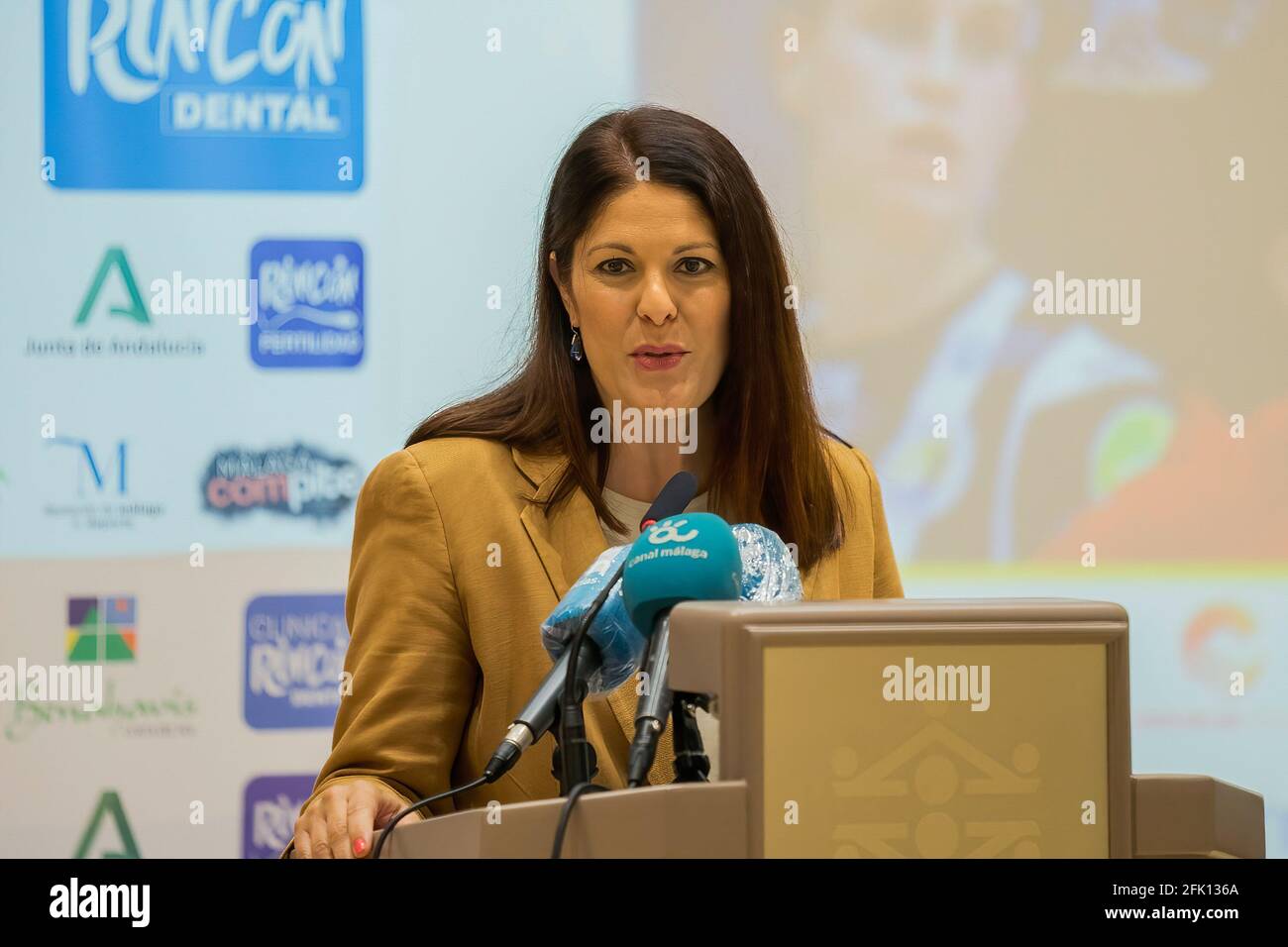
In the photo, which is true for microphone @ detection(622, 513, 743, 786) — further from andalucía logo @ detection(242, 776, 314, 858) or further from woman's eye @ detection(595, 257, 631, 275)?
andalucía logo @ detection(242, 776, 314, 858)

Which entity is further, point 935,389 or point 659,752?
point 935,389

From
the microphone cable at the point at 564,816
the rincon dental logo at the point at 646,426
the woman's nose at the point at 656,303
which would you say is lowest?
the microphone cable at the point at 564,816

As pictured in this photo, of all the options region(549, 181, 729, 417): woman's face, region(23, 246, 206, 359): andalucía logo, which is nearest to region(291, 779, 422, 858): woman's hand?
region(549, 181, 729, 417): woman's face

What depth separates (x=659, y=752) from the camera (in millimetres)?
Result: 1708

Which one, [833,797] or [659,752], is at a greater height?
[833,797]

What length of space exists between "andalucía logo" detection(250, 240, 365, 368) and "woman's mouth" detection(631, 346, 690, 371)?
126 cm

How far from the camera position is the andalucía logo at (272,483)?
2963 mm

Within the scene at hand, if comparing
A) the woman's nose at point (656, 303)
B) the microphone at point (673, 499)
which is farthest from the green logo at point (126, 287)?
the microphone at point (673, 499)

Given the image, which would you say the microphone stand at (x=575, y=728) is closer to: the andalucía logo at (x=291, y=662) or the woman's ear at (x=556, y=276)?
the woman's ear at (x=556, y=276)

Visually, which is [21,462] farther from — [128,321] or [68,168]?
[68,168]

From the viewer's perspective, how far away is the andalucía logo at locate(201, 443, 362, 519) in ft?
9.72
